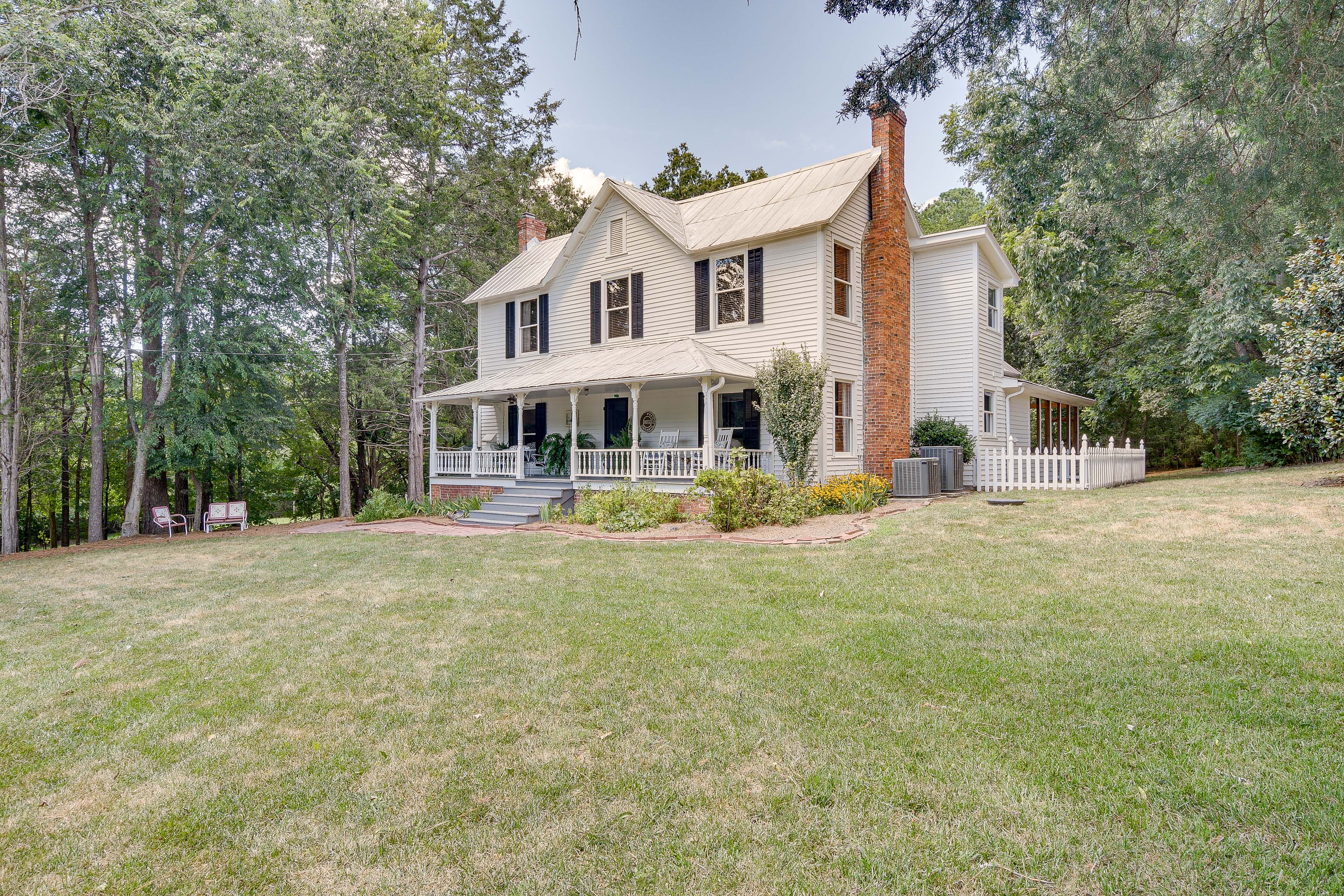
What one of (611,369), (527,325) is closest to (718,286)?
(611,369)

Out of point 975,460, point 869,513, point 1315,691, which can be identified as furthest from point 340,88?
point 1315,691

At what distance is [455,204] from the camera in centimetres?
2250

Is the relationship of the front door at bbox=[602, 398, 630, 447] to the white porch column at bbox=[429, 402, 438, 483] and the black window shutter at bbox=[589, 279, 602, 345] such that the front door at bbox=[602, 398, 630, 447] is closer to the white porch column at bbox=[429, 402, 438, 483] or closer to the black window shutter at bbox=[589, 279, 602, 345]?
the black window shutter at bbox=[589, 279, 602, 345]

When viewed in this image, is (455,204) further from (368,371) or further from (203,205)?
(203,205)

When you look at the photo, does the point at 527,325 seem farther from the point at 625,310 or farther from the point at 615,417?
the point at 615,417

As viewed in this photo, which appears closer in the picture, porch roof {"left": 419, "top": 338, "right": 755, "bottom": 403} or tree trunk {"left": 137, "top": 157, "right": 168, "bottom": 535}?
porch roof {"left": 419, "top": 338, "right": 755, "bottom": 403}

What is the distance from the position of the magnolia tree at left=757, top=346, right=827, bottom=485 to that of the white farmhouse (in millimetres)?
1099

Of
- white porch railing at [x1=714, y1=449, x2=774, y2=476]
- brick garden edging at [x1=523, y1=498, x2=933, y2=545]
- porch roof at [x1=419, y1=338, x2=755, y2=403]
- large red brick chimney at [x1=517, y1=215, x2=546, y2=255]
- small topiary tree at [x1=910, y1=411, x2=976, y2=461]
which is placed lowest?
brick garden edging at [x1=523, y1=498, x2=933, y2=545]

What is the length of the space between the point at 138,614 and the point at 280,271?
13.2m

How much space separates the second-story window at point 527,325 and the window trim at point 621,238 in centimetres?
335

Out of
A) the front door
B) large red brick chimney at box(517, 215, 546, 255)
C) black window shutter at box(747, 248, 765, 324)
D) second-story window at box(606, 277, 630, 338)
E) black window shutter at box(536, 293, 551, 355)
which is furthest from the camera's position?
large red brick chimney at box(517, 215, 546, 255)

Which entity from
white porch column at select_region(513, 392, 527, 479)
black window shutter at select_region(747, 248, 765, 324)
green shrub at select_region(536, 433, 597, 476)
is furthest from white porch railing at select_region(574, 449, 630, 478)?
black window shutter at select_region(747, 248, 765, 324)

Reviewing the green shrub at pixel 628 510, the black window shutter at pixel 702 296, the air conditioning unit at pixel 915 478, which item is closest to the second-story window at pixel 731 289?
the black window shutter at pixel 702 296

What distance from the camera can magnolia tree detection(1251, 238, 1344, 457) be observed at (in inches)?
476
